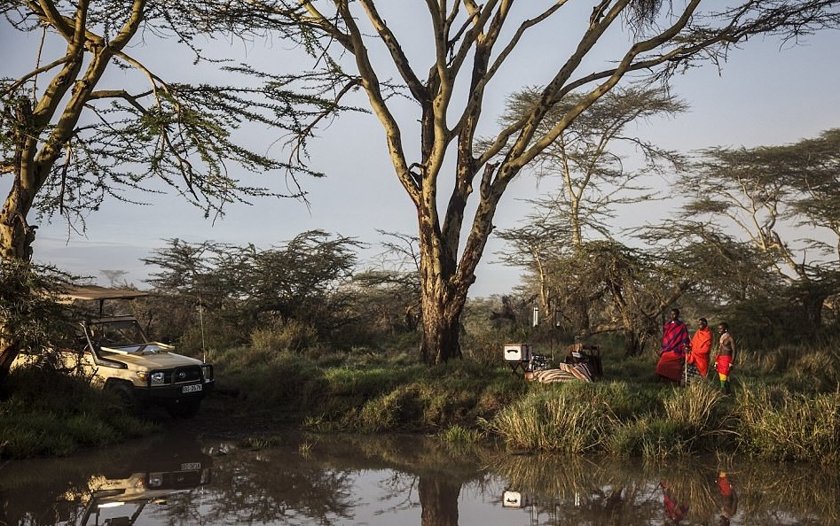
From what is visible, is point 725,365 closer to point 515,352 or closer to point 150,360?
point 515,352

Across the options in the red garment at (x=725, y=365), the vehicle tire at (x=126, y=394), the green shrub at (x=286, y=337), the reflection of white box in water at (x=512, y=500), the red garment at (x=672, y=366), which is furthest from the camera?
the green shrub at (x=286, y=337)

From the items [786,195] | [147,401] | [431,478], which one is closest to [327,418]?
[147,401]

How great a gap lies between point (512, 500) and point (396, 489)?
1438 millimetres

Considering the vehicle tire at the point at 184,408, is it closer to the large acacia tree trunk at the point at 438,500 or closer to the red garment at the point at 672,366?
the large acacia tree trunk at the point at 438,500

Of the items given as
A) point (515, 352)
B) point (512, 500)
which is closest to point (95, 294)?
point (515, 352)

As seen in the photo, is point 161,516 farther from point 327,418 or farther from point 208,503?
point 327,418

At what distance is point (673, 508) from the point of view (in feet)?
26.7

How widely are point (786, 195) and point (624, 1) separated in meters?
19.5

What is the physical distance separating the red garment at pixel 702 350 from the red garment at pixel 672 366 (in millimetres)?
275

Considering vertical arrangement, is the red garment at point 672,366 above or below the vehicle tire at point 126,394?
above

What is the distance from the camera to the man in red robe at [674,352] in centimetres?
1494

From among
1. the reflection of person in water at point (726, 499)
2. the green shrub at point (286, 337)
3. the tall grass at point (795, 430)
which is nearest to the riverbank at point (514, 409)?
the tall grass at point (795, 430)

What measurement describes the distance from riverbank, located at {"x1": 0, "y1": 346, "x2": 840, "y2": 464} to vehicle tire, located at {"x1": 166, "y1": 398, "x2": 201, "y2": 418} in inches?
6.3

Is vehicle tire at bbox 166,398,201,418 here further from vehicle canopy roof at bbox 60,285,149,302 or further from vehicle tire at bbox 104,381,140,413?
vehicle canopy roof at bbox 60,285,149,302
